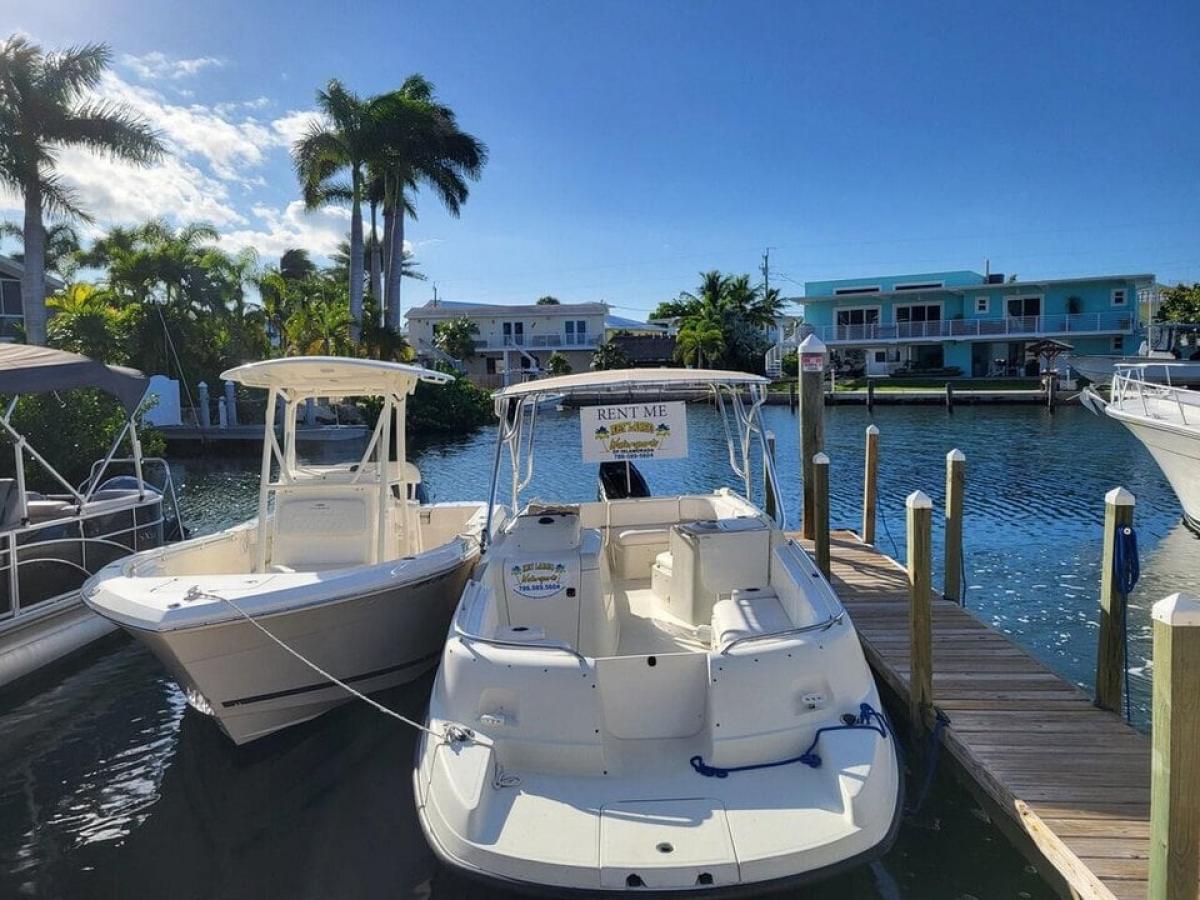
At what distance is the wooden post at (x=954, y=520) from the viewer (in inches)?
297

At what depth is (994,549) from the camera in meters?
11.7

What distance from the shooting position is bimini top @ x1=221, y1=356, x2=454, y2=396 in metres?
6.57

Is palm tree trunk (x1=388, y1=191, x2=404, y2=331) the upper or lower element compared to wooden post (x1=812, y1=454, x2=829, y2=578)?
upper

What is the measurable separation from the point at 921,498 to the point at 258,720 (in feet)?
16.6

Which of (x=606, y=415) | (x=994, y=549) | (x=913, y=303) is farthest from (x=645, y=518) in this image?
(x=913, y=303)

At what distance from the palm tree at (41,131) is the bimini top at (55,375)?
17.6 metres

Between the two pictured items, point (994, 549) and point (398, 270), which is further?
point (398, 270)

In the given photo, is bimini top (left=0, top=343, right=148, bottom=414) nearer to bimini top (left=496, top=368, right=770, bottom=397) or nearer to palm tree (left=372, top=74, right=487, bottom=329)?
bimini top (left=496, top=368, right=770, bottom=397)

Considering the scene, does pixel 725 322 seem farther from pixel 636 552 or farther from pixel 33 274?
pixel 636 552

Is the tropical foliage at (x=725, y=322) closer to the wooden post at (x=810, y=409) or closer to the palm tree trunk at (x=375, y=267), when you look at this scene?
the palm tree trunk at (x=375, y=267)

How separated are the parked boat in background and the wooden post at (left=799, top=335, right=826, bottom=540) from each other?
26.0 ft

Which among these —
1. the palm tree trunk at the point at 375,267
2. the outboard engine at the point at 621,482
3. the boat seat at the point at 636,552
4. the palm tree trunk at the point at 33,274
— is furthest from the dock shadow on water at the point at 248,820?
the palm tree trunk at the point at 375,267

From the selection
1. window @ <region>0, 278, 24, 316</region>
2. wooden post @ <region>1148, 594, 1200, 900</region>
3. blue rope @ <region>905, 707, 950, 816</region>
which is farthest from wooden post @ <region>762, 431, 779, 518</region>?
window @ <region>0, 278, 24, 316</region>

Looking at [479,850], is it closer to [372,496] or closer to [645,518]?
[372,496]
